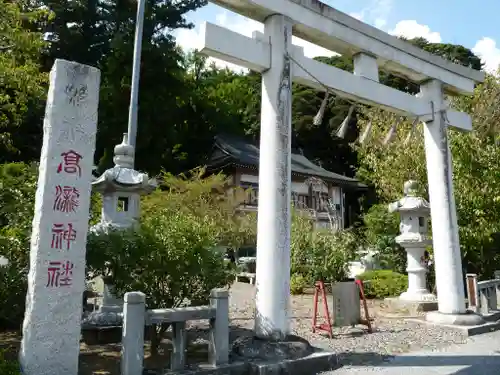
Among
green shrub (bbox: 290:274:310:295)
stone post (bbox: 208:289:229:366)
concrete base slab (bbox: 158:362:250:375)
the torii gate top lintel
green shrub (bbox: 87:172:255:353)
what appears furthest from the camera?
green shrub (bbox: 290:274:310:295)

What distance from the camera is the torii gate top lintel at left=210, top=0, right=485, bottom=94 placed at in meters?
6.41

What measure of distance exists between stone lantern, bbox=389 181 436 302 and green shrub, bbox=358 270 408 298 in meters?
1.42

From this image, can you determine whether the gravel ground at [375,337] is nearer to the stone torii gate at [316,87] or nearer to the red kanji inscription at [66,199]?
the stone torii gate at [316,87]

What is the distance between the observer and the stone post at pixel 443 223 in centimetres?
844

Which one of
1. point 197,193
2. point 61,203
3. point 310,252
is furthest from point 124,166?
point 197,193

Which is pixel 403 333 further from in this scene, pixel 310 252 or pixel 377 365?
pixel 310 252

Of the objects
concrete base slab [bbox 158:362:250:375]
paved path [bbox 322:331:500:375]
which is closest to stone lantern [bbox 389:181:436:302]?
paved path [bbox 322:331:500:375]

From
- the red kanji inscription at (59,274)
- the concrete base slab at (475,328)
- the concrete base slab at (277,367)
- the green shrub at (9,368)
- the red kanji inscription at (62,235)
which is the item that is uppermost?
the red kanji inscription at (62,235)

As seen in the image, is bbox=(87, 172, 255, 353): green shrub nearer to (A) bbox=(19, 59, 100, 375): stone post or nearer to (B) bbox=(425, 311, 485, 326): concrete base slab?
(A) bbox=(19, 59, 100, 375): stone post

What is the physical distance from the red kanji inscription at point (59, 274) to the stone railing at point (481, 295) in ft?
27.0

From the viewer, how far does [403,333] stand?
26.2ft

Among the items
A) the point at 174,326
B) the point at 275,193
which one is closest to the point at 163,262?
the point at 174,326

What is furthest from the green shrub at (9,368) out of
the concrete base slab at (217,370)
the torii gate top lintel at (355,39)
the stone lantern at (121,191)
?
the torii gate top lintel at (355,39)

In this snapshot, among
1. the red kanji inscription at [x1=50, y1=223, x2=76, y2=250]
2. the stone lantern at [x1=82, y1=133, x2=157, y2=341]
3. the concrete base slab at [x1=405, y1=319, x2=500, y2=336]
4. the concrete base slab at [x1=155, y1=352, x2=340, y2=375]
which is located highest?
the stone lantern at [x1=82, y1=133, x2=157, y2=341]
